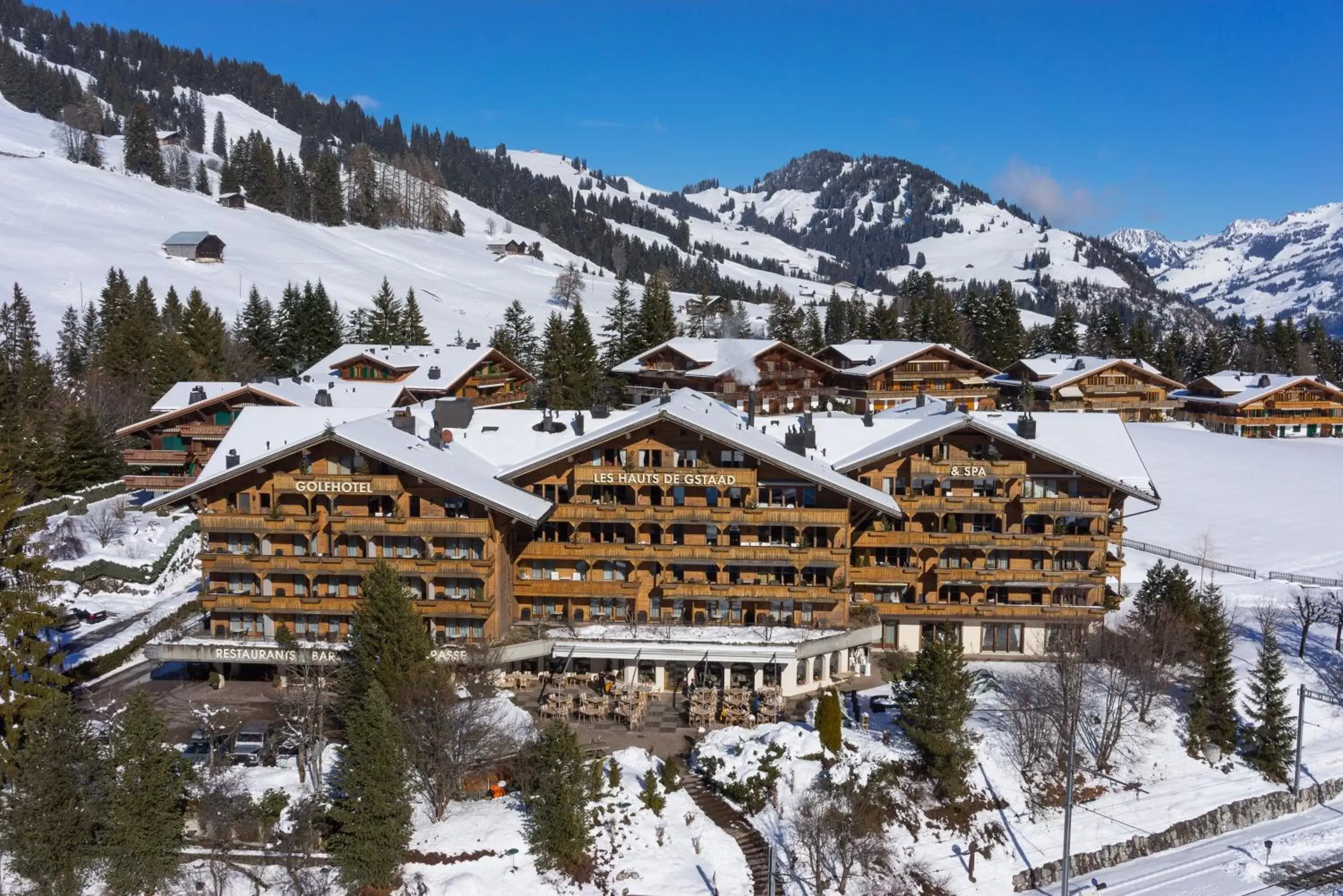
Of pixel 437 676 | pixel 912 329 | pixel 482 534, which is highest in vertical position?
pixel 912 329

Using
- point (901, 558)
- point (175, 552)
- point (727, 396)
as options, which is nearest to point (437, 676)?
point (901, 558)

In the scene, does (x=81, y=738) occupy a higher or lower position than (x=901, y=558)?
lower

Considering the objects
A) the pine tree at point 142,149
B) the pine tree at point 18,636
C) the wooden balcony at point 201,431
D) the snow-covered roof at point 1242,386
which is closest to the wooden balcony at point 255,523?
the pine tree at point 18,636

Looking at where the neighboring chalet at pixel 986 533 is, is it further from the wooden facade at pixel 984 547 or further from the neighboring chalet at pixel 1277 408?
the neighboring chalet at pixel 1277 408

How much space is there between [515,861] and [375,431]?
66.7 ft

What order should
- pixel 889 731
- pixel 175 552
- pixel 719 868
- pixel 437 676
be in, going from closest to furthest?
pixel 719 868, pixel 437 676, pixel 889 731, pixel 175 552

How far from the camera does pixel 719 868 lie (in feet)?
112

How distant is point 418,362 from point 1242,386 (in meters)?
91.2

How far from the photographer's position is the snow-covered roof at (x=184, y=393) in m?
69.4

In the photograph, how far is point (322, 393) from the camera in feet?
208

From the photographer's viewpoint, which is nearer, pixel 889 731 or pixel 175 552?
pixel 889 731

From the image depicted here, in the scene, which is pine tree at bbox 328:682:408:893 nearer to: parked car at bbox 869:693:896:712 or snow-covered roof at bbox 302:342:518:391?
parked car at bbox 869:693:896:712

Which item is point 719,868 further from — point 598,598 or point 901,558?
point 901,558


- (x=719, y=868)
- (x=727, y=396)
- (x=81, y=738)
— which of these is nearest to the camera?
(x=81, y=738)
